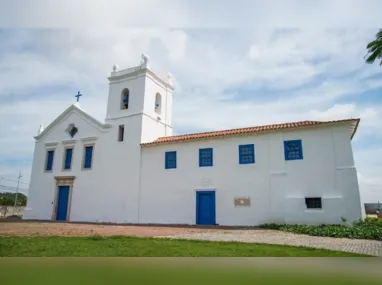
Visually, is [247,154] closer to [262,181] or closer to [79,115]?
[262,181]

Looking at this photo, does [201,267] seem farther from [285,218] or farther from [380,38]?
[380,38]

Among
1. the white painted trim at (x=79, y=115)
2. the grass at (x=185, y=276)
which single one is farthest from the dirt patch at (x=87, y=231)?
the white painted trim at (x=79, y=115)

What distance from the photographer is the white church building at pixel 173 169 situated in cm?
1384

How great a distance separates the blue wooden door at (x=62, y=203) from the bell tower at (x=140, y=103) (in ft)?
18.5

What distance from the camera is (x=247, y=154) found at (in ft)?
51.1

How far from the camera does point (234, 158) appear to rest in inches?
622

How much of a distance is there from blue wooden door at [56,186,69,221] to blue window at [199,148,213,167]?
33.3 ft

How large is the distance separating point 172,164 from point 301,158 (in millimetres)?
7060

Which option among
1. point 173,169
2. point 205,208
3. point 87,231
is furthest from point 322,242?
point 173,169

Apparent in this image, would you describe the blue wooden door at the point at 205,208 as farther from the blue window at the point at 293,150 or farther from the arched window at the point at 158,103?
the arched window at the point at 158,103

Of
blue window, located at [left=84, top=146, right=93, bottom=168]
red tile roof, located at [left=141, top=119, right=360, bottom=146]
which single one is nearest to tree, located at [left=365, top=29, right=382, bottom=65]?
red tile roof, located at [left=141, top=119, right=360, bottom=146]

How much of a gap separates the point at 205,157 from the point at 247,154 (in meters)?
2.34

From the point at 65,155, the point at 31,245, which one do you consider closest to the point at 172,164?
the point at 65,155

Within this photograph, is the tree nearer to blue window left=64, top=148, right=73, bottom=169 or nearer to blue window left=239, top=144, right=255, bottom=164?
blue window left=239, top=144, right=255, bottom=164
